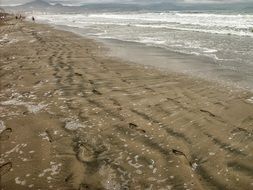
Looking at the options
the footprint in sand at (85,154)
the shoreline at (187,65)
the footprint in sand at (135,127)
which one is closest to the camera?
the footprint in sand at (85,154)

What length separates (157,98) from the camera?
7.91m

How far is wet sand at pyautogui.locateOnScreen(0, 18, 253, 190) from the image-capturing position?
4566 mm

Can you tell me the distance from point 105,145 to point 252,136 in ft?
8.19

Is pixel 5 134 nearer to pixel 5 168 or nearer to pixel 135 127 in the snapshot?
pixel 5 168

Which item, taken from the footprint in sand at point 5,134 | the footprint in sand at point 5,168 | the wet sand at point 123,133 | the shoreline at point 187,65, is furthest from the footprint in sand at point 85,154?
the shoreline at point 187,65

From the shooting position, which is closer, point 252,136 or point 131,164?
point 131,164

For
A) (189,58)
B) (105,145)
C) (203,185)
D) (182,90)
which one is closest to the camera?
(203,185)

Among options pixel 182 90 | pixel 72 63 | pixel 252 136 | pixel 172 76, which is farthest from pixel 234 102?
pixel 72 63

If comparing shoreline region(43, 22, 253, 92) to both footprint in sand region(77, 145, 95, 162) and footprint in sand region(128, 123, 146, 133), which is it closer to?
footprint in sand region(128, 123, 146, 133)

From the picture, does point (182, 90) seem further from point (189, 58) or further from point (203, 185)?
point (189, 58)

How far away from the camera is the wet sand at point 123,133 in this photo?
457cm

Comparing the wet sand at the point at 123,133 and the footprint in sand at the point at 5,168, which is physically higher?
the wet sand at the point at 123,133

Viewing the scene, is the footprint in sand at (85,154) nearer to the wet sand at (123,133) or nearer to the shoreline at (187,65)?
the wet sand at (123,133)

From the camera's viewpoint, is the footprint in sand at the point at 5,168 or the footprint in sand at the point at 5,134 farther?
the footprint in sand at the point at 5,134
